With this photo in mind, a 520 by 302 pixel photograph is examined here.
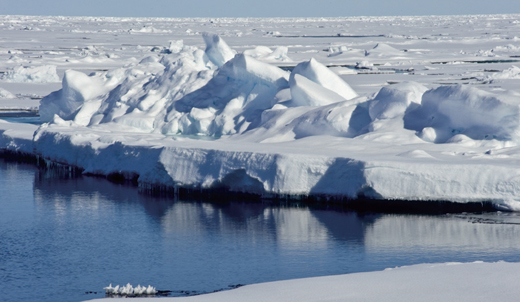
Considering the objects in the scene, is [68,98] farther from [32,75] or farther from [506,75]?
[506,75]

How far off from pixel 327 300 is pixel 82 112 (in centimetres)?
1135

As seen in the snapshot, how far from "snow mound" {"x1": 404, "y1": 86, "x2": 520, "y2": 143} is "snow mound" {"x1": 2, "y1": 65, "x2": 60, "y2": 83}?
1540 centimetres

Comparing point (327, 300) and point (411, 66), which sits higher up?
point (411, 66)

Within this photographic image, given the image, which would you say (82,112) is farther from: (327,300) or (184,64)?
(327,300)

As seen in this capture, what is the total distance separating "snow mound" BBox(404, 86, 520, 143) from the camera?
1012cm

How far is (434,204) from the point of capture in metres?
8.58

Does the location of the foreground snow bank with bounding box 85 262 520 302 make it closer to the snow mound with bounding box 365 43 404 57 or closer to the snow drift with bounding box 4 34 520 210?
the snow drift with bounding box 4 34 520 210

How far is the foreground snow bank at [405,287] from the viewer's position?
4.63 m

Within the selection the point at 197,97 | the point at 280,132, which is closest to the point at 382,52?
the point at 197,97

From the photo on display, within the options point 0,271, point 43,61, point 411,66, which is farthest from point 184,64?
point 43,61

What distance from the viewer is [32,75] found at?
75.5ft

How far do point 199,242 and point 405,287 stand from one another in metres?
3.17

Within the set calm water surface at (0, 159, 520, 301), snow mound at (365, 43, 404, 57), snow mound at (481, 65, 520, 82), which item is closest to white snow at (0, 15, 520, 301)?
calm water surface at (0, 159, 520, 301)

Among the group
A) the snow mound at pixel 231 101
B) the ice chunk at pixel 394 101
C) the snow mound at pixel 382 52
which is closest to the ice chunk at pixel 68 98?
the snow mound at pixel 231 101
